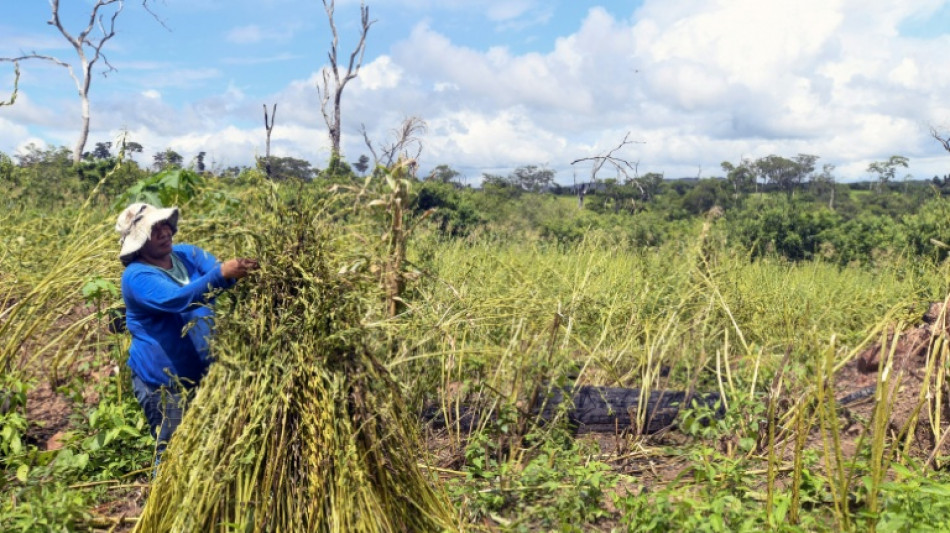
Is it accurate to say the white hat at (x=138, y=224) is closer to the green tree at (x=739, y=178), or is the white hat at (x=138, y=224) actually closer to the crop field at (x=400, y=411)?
the crop field at (x=400, y=411)

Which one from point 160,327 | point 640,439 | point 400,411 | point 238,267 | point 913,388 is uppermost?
point 238,267

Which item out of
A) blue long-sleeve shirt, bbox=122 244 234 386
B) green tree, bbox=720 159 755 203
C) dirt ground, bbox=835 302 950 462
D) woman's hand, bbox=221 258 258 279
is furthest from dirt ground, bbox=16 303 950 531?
green tree, bbox=720 159 755 203

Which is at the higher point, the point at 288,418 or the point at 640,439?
the point at 288,418

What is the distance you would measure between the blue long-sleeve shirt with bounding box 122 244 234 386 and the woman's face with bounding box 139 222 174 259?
56 mm

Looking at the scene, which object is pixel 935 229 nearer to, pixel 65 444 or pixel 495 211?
pixel 495 211

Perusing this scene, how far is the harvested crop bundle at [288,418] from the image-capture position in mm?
2277

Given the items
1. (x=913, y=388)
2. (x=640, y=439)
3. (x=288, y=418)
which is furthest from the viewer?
(x=913, y=388)

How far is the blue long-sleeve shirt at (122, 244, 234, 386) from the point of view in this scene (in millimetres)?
2814

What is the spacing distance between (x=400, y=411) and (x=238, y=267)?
2.43 ft

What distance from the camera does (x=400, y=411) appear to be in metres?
2.56

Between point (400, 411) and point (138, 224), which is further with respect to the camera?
point (138, 224)

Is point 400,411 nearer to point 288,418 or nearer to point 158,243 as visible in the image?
point 288,418

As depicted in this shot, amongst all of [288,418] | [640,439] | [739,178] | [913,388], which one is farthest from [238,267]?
[739,178]

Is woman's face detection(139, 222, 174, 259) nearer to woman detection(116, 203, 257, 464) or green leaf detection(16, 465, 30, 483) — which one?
woman detection(116, 203, 257, 464)
